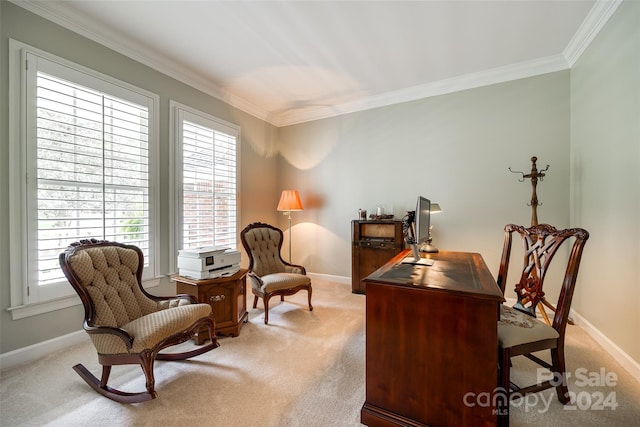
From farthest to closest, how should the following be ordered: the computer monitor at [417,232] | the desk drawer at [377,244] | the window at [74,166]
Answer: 1. the desk drawer at [377,244]
2. the window at [74,166]
3. the computer monitor at [417,232]

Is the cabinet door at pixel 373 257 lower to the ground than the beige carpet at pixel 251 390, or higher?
higher

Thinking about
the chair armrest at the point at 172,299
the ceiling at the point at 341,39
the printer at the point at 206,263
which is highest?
the ceiling at the point at 341,39

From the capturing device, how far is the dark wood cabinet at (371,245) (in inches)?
145

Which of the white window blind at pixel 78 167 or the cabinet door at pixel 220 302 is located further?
the cabinet door at pixel 220 302

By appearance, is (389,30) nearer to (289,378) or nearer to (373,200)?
(373,200)

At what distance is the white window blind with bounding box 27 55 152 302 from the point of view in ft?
7.08

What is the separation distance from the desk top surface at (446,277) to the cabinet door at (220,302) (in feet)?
5.17

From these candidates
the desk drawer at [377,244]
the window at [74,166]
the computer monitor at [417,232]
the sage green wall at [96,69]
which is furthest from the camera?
the desk drawer at [377,244]

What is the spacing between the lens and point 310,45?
280 centimetres

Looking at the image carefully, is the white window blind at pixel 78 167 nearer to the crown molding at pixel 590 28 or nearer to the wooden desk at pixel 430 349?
the wooden desk at pixel 430 349

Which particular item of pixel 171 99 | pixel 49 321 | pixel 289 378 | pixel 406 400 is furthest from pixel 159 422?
pixel 171 99

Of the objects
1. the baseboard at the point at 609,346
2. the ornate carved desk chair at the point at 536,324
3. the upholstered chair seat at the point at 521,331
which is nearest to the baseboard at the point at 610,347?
the baseboard at the point at 609,346

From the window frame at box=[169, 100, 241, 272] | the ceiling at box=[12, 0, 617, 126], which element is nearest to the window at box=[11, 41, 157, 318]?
the window frame at box=[169, 100, 241, 272]

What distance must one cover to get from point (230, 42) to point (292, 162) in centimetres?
231
